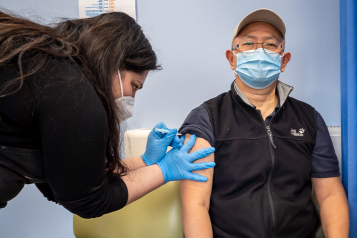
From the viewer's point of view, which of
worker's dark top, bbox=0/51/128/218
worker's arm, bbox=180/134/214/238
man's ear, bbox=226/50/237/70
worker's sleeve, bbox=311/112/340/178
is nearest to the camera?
worker's dark top, bbox=0/51/128/218

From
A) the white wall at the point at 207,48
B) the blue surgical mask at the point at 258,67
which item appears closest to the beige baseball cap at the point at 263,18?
the blue surgical mask at the point at 258,67

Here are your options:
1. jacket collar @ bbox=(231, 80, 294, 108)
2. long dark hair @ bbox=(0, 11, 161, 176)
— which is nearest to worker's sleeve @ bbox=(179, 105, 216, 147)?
jacket collar @ bbox=(231, 80, 294, 108)

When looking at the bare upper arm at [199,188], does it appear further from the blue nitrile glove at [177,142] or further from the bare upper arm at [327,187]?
the bare upper arm at [327,187]

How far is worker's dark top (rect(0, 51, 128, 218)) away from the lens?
642 mm

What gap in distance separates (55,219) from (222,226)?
4.30 feet

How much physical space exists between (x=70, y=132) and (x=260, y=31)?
971mm

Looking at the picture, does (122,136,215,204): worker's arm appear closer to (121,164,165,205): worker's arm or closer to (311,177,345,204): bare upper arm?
(121,164,165,205): worker's arm

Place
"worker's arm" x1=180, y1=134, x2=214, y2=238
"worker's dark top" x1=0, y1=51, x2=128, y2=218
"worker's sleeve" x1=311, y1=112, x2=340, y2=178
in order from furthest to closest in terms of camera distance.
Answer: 1. "worker's sleeve" x1=311, y1=112, x2=340, y2=178
2. "worker's arm" x1=180, y1=134, x2=214, y2=238
3. "worker's dark top" x1=0, y1=51, x2=128, y2=218

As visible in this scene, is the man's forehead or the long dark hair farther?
the man's forehead

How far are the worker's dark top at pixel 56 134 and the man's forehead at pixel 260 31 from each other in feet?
2.72

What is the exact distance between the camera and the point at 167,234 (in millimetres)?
1170

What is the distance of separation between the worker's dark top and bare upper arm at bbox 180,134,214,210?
1.32 ft

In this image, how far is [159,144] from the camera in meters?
1.16

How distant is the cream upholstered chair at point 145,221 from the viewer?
116 centimetres
